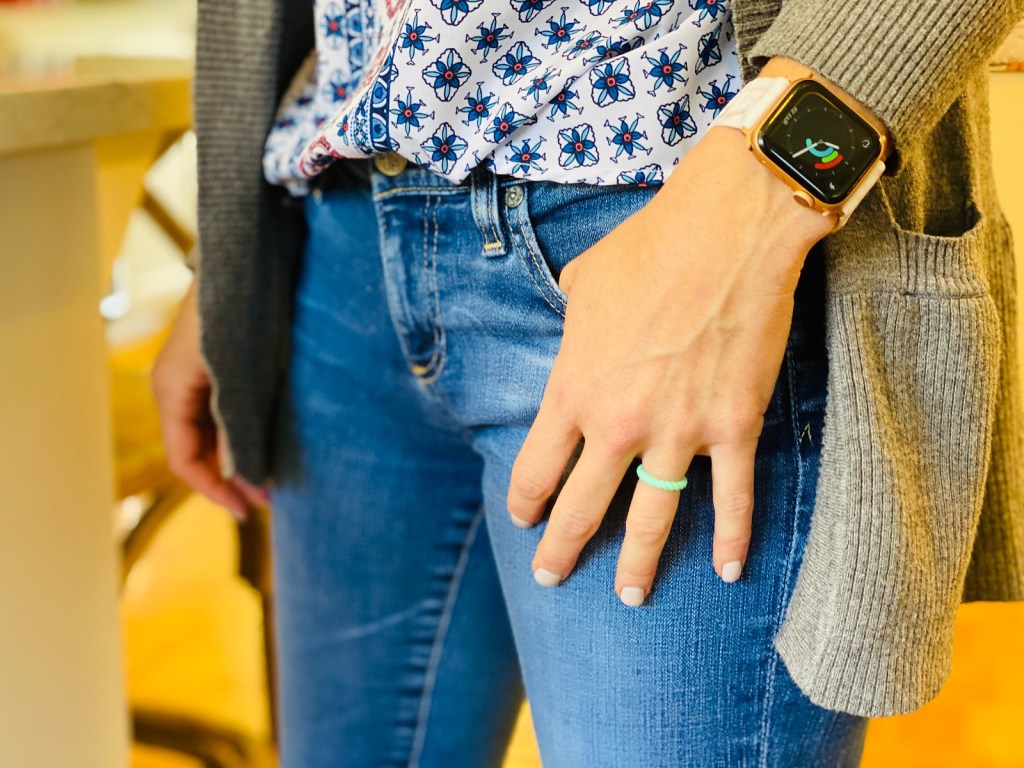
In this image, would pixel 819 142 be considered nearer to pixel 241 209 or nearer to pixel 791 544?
pixel 791 544

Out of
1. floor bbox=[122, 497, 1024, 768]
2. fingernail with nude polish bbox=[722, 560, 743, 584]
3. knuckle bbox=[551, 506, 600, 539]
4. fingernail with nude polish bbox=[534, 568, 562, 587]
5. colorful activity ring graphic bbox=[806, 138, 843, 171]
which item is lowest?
floor bbox=[122, 497, 1024, 768]

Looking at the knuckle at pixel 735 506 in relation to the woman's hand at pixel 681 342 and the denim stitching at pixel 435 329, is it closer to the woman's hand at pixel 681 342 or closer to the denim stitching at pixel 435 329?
the woman's hand at pixel 681 342

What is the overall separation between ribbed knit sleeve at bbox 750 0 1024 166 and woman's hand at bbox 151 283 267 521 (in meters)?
0.45

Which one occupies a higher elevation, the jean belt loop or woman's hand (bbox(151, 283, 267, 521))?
the jean belt loop

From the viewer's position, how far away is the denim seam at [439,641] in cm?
70

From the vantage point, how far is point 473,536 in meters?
0.70

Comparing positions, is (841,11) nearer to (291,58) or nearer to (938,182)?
(938,182)

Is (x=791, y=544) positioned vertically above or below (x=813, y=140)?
below

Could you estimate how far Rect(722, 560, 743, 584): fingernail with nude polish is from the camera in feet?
1.53

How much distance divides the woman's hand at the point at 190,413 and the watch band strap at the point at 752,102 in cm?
41

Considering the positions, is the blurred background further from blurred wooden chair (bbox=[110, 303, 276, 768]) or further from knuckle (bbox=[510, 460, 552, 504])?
knuckle (bbox=[510, 460, 552, 504])

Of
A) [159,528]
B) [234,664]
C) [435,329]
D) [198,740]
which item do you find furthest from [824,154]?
[234,664]

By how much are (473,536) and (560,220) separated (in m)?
0.28

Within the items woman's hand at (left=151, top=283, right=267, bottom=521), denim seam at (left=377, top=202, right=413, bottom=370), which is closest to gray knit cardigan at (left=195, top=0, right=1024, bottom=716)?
denim seam at (left=377, top=202, right=413, bottom=370)
